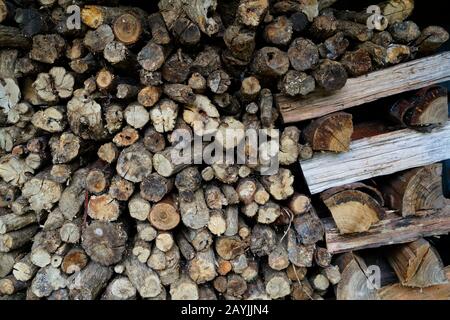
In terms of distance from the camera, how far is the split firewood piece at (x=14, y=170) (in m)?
2.36

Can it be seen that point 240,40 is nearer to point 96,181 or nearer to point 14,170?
point 96,181

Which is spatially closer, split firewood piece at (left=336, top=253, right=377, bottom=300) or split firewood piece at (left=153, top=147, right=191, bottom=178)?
split firewood piece at (left=153, top=147, right=191, bottom=178)

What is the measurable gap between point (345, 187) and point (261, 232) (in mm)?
515

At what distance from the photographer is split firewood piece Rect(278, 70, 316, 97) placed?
224cm

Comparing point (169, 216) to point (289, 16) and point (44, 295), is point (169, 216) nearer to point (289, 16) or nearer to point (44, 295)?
point (44, 295)

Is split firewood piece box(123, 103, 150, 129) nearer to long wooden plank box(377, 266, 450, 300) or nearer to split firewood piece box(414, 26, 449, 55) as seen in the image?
split firewood piece box(414, 26, 449, 55)

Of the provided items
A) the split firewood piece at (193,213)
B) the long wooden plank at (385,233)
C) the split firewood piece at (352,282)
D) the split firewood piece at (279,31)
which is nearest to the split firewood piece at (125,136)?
the split firewood piece at (193,213)

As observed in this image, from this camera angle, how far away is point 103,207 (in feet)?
7.47

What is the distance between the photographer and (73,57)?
7.47 feet

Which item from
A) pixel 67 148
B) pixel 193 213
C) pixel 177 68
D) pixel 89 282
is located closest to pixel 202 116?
pixel 177 68

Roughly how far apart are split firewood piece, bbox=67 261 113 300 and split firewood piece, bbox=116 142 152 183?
529mm

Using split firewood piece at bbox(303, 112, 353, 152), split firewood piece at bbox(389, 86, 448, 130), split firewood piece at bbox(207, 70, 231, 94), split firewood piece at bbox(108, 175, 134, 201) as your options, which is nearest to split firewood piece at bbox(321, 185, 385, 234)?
split firewood piece at bbox(303, 112, 353, 152)

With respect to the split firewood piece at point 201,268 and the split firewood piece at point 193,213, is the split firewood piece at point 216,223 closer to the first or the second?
the split firewood piece at point 193,213

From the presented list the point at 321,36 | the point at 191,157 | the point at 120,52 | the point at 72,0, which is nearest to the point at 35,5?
the point at 72,0
